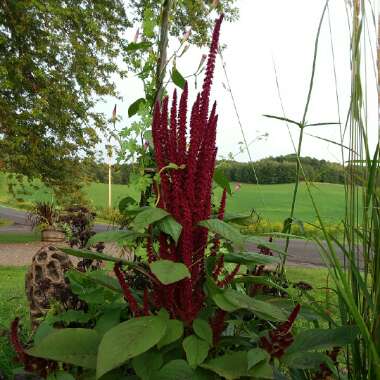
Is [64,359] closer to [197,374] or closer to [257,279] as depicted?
[197,374]

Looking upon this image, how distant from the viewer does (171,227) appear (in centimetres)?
153

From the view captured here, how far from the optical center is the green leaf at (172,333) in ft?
4.89

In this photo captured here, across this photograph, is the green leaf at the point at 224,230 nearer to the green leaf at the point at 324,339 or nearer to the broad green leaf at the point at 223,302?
the broad green leaf at the point at 223,302

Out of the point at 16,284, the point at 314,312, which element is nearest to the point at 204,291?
the point at 314,312

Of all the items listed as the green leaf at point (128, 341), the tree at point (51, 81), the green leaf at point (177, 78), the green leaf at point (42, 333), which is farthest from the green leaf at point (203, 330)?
the tree at point (51, 81)

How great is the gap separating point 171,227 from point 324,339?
0.61 meters

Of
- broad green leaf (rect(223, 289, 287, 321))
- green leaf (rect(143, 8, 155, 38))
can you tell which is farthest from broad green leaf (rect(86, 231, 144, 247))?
green leaf (rect(143, 8, 155, 38))

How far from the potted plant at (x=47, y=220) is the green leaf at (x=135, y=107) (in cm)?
1132

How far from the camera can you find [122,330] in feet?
4.74

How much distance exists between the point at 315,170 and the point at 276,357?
2.63ft

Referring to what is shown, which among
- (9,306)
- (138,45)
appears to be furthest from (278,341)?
(9,306)

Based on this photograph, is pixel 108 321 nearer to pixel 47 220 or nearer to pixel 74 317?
pixel 74 317

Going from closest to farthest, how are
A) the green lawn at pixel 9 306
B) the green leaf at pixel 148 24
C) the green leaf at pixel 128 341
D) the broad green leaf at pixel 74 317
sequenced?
the green leaf at pixel 128 341, the broad green leaf at pixel 74 317, the green leaf at pixel 148 24, the green lawn at pixel 9 306

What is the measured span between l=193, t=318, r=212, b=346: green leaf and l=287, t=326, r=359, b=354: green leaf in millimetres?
294
